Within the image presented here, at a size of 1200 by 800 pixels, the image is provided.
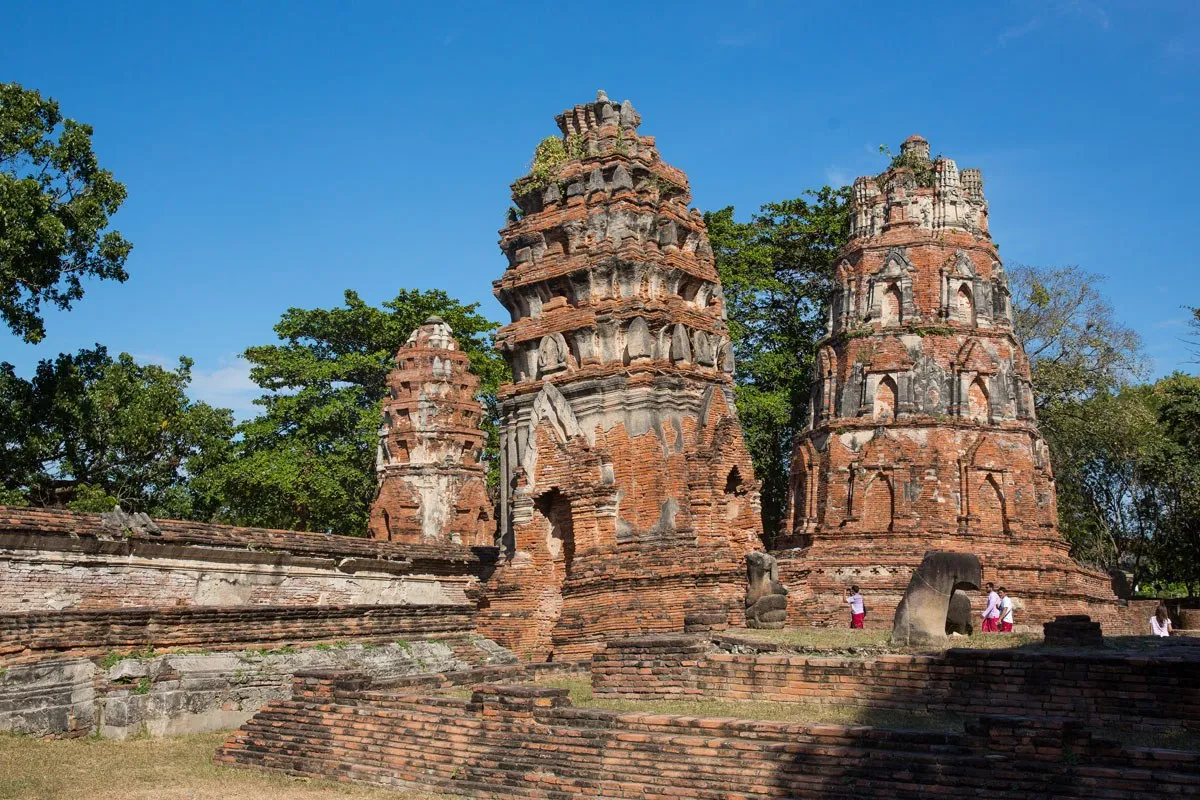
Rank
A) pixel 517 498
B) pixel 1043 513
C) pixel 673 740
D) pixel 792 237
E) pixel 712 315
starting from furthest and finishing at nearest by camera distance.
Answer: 1. pixel 792 237
2. pixel 1043 513
3. pixel 712 315
4. pixel 517 498
5. pixel 673 740

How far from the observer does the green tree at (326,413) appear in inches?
1238

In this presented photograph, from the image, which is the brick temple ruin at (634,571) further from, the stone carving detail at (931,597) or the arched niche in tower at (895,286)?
the stone carving detail at (931,597)

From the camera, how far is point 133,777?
1103cm

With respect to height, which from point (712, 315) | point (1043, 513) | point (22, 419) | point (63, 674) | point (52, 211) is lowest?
point (63, 674)

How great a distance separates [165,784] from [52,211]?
14.3 metres

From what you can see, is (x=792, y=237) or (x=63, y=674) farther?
(x=792, y=237)

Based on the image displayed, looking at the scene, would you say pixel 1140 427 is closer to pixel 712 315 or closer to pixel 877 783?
pixel 712 315

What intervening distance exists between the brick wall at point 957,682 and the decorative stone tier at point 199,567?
22.8 ft

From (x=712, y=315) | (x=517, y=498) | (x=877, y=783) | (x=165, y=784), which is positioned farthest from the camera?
(x=712, y=315)

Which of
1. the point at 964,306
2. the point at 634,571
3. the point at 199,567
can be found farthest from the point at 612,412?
the point at 964,306

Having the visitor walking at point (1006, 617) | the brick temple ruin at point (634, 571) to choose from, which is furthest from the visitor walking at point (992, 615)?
the brick temple ruin at point (634, 571)

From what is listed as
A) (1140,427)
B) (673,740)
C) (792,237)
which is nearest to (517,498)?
(673,740)

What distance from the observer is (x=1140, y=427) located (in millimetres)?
37156

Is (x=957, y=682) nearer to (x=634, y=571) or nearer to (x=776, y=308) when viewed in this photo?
(x=634, y=571)
